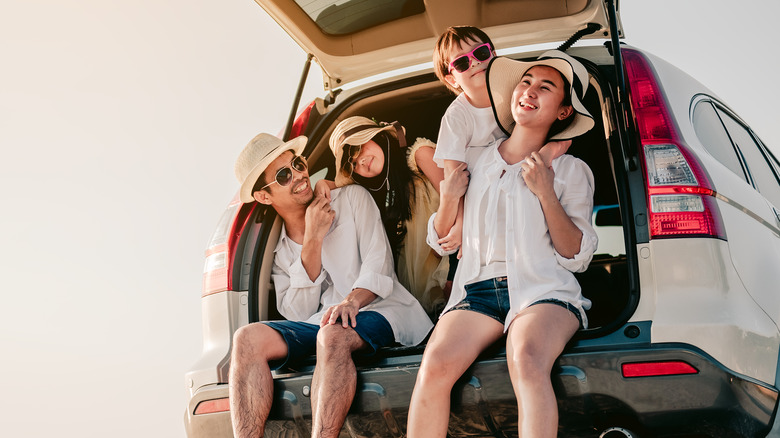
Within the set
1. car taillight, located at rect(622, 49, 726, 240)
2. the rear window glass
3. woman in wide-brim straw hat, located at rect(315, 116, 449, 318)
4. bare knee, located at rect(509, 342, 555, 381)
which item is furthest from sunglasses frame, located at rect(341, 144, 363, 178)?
bare knee, located at rect(509, 342, 555, 381)

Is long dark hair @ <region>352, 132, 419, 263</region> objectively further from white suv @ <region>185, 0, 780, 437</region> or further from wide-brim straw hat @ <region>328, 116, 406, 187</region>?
white suv @ <region>185, 0, 780, 437</region>

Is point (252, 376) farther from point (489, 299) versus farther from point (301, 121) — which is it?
point (301, 121)

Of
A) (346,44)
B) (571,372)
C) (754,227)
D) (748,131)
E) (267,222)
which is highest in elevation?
(346,44)

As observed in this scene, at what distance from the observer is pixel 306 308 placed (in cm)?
314

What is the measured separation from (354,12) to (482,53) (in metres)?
0.69

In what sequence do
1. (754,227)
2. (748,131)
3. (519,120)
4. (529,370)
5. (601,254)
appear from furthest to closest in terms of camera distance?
1. (601,254)
2. (748,131)
3. (519,120)
4. (754,227)
5. (529,370)

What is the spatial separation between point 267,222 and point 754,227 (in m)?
1.79

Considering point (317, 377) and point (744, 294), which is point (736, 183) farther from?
point (317, 377)

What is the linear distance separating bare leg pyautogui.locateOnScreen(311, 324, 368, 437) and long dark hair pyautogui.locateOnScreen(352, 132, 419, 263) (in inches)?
34.4

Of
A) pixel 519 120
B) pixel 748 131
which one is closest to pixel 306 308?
pixel 519 120

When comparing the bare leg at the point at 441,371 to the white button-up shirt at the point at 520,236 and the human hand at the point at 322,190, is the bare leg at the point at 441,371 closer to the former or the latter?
the white button-up shirt at the point at 520,236

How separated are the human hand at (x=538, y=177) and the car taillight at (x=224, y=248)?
1162 millimetres

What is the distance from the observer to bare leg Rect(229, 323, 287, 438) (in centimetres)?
254

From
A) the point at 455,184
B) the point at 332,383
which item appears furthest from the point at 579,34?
the point at 332,383
